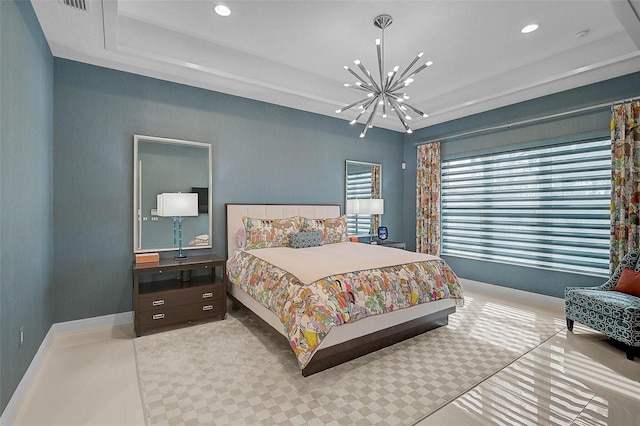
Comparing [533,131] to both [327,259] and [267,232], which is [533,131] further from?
[267,232]

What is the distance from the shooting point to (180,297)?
324 centimetres

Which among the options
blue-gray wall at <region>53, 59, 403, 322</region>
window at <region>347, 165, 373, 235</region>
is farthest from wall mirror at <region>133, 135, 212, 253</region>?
window at <region>347, 165, 373, 235</region>

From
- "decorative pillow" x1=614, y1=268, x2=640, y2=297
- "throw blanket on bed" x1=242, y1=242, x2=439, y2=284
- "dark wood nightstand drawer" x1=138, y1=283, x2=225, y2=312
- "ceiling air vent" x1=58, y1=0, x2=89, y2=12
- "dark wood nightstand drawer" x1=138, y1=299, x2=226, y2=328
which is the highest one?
"ceiling air vent" x1=58, y1=0, x2=89, y2=12

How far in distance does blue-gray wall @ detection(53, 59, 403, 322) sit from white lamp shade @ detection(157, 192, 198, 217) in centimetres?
42

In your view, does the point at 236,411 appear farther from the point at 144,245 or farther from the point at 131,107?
the point at 131,107

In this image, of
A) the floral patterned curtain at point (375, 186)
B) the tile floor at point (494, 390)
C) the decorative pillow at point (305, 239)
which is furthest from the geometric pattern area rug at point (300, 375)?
the floral patterned curtain at point (375, 186)

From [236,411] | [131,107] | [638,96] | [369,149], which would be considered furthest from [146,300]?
[638,96]

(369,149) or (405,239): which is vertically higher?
(369,149)

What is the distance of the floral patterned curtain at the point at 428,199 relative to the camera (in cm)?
546

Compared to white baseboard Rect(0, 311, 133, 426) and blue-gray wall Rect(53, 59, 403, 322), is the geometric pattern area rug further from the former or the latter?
blue-gray wall Rect(53, 59, 403, 322)

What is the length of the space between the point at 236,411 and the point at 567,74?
485cm

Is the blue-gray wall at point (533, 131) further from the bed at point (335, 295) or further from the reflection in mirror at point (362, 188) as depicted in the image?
the bed at point (335, 295)

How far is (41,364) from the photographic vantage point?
2510mm

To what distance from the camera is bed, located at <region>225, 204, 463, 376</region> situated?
2318 mm
